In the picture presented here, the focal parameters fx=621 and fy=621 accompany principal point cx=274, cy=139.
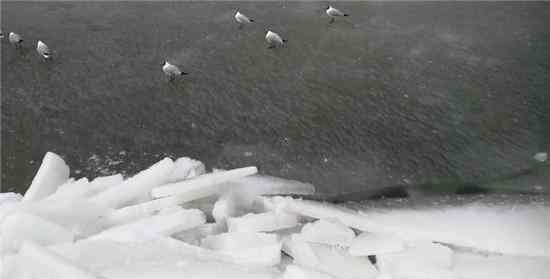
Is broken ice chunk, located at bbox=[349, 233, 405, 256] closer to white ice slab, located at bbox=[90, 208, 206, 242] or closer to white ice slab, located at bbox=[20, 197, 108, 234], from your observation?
white ice slab, located at bbox=[90, 208, 206, 242]

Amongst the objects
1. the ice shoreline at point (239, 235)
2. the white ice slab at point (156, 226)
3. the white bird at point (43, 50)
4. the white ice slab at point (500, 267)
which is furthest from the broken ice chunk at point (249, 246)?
the white bird at point (43, 50)

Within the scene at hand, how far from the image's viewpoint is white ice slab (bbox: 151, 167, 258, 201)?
128 inches

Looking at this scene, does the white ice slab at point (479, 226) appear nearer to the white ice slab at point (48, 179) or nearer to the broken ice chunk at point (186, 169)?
the broken ice chunk at point (186, 169)

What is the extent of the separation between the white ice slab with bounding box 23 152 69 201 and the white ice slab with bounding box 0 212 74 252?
0.38m

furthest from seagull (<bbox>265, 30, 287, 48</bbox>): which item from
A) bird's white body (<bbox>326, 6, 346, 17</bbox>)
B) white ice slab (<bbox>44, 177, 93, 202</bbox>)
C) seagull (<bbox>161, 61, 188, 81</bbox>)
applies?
white ice slab (<bbox>44, 177, 93, 202</bbox>)

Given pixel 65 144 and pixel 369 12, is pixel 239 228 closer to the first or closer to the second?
pixel 65 144

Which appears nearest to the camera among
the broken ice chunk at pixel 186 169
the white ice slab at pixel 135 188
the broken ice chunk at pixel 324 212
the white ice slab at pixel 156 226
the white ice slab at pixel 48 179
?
the white ice slab at pixel 156 226

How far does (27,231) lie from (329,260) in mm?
1435

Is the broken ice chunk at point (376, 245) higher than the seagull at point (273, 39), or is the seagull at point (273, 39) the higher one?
the seagull at point (273, 39)

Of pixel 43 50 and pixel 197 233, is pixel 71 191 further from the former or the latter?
pixel 43 50

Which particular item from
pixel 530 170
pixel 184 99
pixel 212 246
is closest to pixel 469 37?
pixel 530 170

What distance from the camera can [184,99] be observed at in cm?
469

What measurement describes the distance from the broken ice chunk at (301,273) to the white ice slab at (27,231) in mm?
1098

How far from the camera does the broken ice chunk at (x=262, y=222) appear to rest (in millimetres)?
3072
